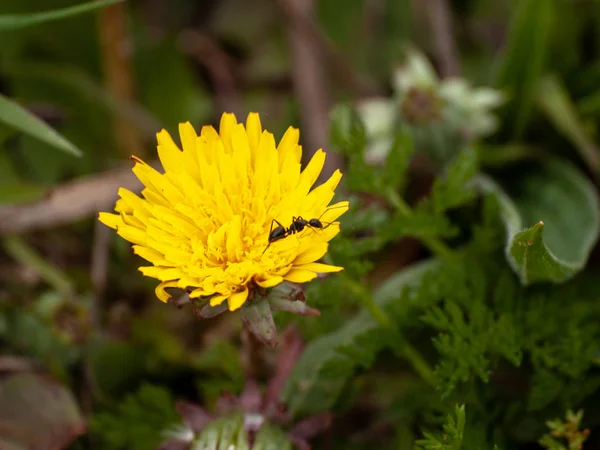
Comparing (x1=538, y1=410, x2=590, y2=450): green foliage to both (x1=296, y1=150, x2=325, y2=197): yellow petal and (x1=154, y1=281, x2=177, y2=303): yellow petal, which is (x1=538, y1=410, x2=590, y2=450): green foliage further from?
(x1=154, y1=281, x2=177, y2=303): yellow petal

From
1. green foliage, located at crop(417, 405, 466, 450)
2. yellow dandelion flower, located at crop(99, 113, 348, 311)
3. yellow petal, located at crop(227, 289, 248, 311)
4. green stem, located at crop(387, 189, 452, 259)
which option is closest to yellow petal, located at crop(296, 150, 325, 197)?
yellow dandelion flower, located at crop(99, 113, 348, 311)

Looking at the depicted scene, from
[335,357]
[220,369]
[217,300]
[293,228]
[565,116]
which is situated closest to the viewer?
[217,300]

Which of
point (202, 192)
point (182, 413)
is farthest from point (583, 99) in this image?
point (182, 413)

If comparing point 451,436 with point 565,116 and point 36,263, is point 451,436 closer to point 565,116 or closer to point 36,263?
point 565,116

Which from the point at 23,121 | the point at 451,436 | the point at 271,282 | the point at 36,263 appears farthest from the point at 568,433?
the point at 36,263

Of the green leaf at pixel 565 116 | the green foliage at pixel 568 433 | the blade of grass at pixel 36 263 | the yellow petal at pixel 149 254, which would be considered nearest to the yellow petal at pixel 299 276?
the yellow petal at pixel 149 254

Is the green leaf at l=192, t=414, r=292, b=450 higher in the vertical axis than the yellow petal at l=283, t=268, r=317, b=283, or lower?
lower
